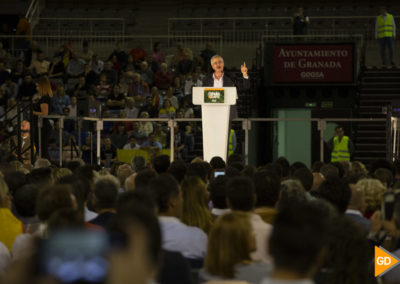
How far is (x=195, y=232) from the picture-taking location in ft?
12.9

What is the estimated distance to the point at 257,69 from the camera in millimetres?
18578

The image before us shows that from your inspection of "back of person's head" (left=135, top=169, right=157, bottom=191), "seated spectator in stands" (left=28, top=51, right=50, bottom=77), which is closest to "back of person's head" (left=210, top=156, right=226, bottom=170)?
"back of person's head" (left=135, top=169, right=157, bottom=191)

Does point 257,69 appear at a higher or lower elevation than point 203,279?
higher

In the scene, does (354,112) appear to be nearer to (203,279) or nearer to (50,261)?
(203,279)

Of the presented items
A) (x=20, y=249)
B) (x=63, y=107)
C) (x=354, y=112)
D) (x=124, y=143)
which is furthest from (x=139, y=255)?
(x=354, y=112)

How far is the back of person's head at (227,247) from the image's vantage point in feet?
9.38

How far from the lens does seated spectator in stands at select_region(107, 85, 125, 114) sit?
16.0m

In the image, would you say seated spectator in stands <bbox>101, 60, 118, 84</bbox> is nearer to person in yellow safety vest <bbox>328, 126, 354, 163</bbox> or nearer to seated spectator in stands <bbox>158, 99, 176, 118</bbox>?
seated spectator in stands <bbox>158, 99, 176, 118</bbox>

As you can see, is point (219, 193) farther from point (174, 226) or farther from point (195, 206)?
point (174, 226)

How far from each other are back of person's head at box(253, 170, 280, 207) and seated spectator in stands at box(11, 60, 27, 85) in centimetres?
1384

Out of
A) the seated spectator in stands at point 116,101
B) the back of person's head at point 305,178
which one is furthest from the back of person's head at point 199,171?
the seated spectator in stands at point 116,101

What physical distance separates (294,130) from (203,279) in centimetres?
1730

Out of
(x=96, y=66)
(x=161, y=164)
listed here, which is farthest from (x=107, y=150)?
(x=96, y=66)

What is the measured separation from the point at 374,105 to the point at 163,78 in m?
5.52
